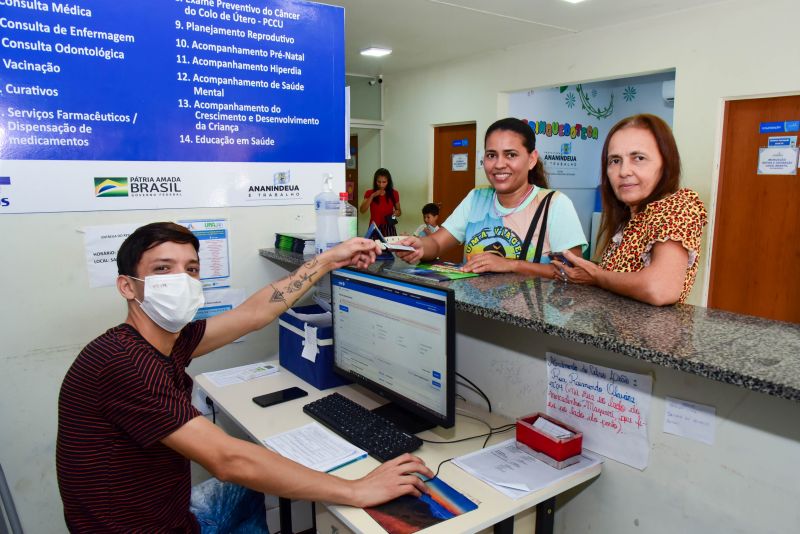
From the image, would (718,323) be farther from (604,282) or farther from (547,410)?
(547,410)

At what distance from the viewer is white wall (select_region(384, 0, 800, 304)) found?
414 cm

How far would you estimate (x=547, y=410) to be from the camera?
59.7 inches

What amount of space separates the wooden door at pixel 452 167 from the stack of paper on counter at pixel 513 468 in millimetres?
5434

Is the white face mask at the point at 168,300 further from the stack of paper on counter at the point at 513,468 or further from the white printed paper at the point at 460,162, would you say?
the white printed paper at the point at 460,162

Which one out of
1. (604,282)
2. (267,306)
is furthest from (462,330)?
(267,306)

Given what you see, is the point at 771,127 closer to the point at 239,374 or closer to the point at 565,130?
the point at 565,130

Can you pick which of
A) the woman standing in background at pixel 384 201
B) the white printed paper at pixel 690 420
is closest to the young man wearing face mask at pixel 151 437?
the white printed paper at pixel 690 420

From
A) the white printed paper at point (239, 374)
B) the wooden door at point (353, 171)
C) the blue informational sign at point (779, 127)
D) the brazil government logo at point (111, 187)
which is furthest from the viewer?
the wooden door at point (353, 171)

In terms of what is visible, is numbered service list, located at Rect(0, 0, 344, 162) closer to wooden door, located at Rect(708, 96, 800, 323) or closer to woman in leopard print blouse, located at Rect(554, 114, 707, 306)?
woman in leopard print blouse, located at Rect(554, 114, 707, 306)

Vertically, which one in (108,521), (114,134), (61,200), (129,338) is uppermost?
(114,134)

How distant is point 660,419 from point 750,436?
189mm

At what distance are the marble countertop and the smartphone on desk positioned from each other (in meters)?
0.64

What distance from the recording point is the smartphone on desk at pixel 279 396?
1738 mm

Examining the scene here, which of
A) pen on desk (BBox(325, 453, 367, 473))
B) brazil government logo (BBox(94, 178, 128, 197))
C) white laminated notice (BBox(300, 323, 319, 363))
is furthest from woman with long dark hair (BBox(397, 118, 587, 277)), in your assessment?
brazil government logo (BBox(94, 178, 128, 197))
